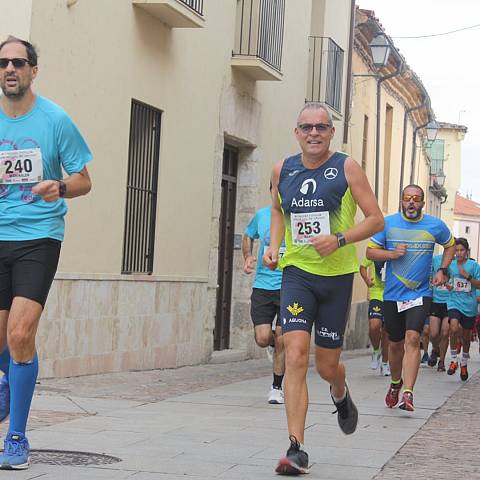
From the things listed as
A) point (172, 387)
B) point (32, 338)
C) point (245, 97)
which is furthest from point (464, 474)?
point (245, 97)

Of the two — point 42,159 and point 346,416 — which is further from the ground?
point 42,159

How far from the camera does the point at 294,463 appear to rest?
6203 millimetres

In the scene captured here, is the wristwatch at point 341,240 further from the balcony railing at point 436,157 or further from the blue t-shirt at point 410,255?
the balcony railing at point 436,157

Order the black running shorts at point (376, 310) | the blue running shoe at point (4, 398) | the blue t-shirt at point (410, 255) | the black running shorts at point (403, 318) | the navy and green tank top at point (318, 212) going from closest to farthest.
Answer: the blue running shoe at point (4, 398), the navy and green tank top at point (318, 212), the black running shorts at point (403, 318), the blue t-shirt at point (410, 255), the black running shorts at point (376, 310)

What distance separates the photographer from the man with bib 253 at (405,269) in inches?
396

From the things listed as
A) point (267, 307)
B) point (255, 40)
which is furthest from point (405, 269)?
point (255, 40)

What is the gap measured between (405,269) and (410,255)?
0.40 ft

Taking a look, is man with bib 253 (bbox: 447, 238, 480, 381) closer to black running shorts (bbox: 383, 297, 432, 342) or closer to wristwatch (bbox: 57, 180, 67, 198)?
black running shorts (bbox: 383, 297, 432, 342)

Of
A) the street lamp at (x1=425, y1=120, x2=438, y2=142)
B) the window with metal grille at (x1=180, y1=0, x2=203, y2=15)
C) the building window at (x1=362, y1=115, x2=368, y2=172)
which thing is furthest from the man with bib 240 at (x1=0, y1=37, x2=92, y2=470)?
the street lamp at (x1=425, y1=120, x2=438, y2=142)

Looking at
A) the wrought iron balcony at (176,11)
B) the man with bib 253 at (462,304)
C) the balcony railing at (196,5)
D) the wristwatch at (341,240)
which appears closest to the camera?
the wristwatch at (341,240)

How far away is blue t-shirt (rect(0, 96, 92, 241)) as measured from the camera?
6.07 m

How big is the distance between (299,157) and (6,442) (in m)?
2.30

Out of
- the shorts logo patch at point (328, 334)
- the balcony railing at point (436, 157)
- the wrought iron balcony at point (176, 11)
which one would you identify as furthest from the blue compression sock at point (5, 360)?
the balcony railing at point (436, 157)

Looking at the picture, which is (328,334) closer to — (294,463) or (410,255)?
(294,463)
